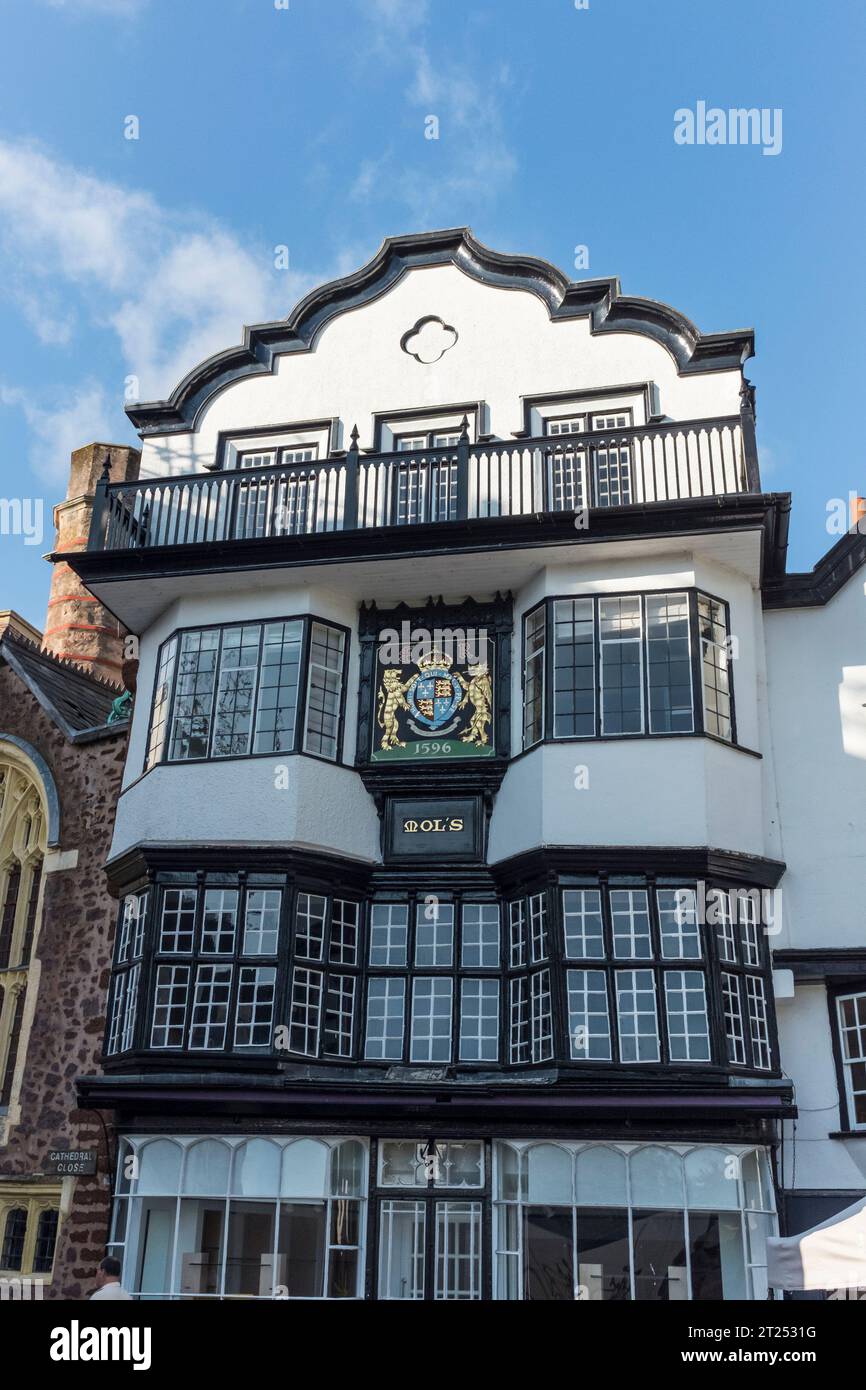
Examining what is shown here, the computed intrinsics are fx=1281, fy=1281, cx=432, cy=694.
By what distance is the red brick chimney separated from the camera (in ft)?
105

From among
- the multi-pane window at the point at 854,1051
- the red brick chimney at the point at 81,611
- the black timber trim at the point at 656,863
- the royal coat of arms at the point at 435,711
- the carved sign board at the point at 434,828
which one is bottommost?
the multi-pane window at the point at 854,1051

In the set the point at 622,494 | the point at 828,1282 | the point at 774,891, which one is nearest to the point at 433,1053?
the point at 774,891

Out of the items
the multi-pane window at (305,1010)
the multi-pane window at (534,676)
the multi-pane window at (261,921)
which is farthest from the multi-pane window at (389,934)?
the multi-pane window at (534,676)

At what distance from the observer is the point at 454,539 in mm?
16906

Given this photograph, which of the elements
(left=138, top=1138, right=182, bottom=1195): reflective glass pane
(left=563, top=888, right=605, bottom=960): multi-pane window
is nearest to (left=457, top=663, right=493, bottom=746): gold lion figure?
(left=563, top=888, right=605, bottom=960): multi-pane window

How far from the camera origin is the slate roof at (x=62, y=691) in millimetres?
20562

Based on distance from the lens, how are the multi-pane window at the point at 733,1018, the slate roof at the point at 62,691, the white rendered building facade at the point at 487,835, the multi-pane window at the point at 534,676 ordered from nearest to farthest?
the white rendered building facade at the point at 487,835, the multi-pane window at the point at 733,1018, the multi-pane window at the point at 534,676, the slate roof at the point at 62,691

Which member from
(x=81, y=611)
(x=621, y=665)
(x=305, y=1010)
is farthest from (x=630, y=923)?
(x=81, y=611)

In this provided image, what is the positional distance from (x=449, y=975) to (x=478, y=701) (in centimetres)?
362

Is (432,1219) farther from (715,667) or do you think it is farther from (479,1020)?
(715,667)

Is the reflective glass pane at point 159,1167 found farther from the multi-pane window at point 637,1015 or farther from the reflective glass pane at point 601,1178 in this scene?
the multi-pane window at point 637,1015

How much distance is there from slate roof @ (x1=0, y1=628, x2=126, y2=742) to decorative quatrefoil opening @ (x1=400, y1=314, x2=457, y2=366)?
7246 mm

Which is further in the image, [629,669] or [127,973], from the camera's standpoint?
[127,973]
